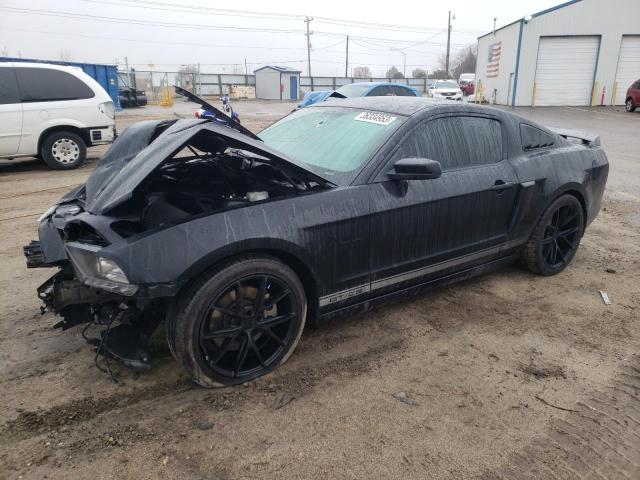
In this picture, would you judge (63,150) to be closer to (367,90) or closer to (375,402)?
(367,90)

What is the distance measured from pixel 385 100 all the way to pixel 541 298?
206cm

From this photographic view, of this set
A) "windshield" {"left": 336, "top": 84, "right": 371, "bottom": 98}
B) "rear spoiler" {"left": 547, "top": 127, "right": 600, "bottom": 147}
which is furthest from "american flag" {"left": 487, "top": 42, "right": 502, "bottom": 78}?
"rear spoiler" {"left": 547, "top": 127, "right": 600, "bottom": 147}

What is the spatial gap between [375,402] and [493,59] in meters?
30.7

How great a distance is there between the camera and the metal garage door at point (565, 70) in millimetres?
24984

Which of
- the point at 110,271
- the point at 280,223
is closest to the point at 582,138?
the point at 280,223

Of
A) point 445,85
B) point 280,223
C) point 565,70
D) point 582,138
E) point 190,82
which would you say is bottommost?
point 280,223

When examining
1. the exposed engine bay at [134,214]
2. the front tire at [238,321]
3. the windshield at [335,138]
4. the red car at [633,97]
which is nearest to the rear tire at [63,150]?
the exposed engine bay at [134,214]

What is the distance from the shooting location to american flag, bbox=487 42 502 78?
28.0 metres

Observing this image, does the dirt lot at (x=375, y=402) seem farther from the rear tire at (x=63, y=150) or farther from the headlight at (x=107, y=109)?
the headlight at (x=107, y=109)

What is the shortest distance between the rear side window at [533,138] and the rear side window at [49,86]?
8.01 meters

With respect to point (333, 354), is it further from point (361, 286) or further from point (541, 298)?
point (541, 298)

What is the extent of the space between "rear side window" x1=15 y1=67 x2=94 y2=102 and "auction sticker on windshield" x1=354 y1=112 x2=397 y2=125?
24.1 feet

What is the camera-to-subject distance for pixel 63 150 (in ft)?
29.4

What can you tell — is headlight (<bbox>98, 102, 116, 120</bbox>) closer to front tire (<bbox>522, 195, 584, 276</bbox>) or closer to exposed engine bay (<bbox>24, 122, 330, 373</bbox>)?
exposed engine bay (<bbox>24, 122, 330, 373</bbox>)
